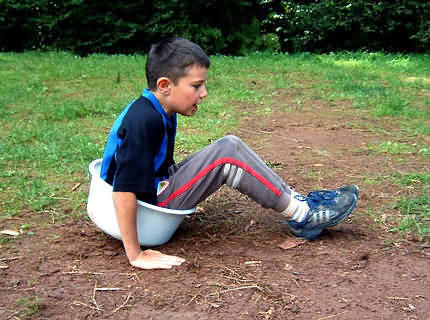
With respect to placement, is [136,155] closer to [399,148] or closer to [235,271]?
[235,271]

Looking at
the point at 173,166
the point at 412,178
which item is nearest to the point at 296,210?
the point at 173,166

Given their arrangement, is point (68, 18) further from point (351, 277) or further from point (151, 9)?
point (351, 277)

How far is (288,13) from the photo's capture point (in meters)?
12.2

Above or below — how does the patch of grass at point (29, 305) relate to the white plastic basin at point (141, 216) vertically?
below

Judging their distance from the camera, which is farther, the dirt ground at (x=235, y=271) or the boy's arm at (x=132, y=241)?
the boy's arm at (x=132, y=241)

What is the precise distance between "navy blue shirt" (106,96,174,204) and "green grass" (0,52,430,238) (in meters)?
0.91

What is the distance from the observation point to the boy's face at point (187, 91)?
277 cm

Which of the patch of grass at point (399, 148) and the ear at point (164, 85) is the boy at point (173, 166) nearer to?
the ear at point (164, 85)

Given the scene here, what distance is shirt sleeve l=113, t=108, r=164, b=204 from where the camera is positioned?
2570 millimetres

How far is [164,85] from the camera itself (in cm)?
278

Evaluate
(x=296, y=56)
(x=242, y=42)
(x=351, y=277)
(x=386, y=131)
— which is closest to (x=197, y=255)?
(x=351, y=277)

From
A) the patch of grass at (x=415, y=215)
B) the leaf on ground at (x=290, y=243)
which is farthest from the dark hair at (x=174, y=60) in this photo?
the patch of grass at (x=415, y=215)

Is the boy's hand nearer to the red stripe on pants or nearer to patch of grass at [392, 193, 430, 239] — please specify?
the red stripe on pants

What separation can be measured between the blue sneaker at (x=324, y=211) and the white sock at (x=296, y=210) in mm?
22
